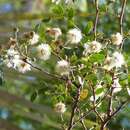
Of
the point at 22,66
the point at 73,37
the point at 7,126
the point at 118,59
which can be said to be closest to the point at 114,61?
the point at 118,59

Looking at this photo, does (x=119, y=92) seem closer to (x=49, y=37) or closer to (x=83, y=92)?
(x=83, y=92)

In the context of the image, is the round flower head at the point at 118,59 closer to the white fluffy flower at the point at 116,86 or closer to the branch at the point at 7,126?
the white fluffy flower at the point at 116,86

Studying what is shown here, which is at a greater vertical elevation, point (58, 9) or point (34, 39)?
point (58, 9)

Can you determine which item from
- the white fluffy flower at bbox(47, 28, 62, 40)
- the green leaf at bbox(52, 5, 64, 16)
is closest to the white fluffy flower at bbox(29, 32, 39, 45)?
the white fluffy flower at bbox(47, 28, 62, 40)

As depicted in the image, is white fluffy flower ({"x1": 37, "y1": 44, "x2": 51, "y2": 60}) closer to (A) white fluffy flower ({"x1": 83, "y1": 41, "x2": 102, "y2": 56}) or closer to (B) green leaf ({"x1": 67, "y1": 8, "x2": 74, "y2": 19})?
(A) white fluffy flower ({"x1": 83, "y1": 41, "x2": 102, "y2": 56})

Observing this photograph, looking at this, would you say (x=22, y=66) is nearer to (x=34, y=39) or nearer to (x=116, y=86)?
(x=34, y=39)

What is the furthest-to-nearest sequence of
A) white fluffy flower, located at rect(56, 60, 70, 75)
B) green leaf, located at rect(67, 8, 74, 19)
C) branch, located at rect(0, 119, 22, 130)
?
branch, located at rect(0, 119, 22, 130)
green leaf, located at rect(67, 8, 74, 19)
white fluffy flower, located at rect(56, 60, 70, 75)

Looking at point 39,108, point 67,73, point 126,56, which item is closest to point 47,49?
point 67,73

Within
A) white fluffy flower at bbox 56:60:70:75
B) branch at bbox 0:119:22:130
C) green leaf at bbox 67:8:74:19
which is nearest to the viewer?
white fluffy flower at bbox 56:60:70:75
